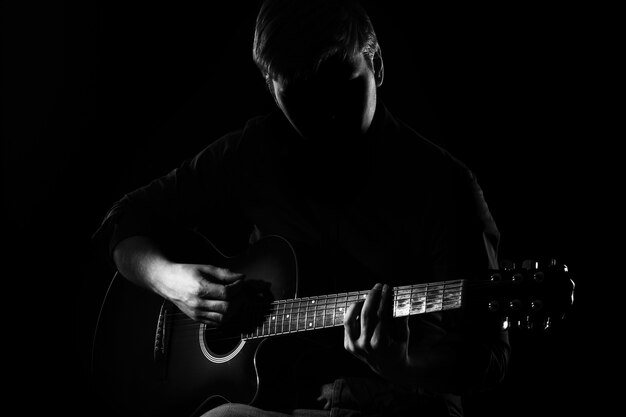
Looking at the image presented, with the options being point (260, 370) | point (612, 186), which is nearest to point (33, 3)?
point (260, 370)

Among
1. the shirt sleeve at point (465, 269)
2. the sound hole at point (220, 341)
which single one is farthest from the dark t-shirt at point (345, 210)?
the sound hole at point (220, 341)

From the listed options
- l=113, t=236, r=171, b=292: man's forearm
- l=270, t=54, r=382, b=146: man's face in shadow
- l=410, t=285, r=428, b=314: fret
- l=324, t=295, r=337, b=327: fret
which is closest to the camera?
l=410, t=285, r=428, b=314: fret

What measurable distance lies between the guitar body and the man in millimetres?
44

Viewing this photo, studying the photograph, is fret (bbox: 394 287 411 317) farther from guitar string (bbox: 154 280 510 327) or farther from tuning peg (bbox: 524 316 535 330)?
tuning peg (bbox: 524 316 535 330)

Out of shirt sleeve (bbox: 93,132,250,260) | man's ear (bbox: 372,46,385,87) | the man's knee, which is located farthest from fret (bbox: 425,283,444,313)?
shirt sleeve (bbox: 93,132,250,260)

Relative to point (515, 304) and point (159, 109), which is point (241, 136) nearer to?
point (159, 109)

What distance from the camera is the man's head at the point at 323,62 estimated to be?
1491mm

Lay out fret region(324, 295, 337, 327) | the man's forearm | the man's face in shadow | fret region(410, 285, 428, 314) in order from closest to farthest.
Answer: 1. fret region(410, 285, 428, 314)
2. fret region(324, 295, 337, 327)
3. the man's face in shadow
4. the man's forearm

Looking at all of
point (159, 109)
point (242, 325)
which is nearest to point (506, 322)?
point (242, 325)

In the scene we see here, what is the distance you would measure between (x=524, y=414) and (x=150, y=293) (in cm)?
97

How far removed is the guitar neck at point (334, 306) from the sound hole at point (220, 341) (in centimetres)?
4

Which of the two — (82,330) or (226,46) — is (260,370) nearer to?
(82,330)

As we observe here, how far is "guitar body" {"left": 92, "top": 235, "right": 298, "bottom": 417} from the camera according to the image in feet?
4.87

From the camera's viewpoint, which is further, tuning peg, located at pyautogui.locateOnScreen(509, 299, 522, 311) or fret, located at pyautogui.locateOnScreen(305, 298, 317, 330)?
fret, located at pyautogui.locateOnScreen(305, 298, 317, 330)
